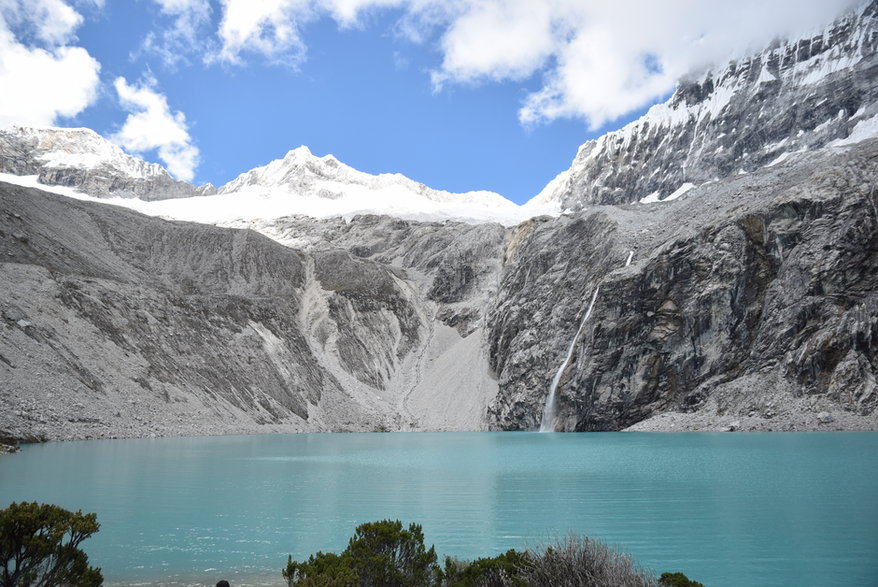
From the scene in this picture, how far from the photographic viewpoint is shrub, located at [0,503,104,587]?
28.4ft

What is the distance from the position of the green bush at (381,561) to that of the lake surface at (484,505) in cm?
417

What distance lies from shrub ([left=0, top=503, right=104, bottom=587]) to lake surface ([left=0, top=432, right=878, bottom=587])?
394cm

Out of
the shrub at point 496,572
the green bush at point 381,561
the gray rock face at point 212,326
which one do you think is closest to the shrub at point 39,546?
the green bush at point 381,561

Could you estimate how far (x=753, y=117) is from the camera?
148250mm

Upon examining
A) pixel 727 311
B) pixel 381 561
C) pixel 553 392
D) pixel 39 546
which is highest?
pixel 727 311

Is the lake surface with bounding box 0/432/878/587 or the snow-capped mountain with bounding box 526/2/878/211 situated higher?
the snow-capped mountain with bounding box 526/2/878/211

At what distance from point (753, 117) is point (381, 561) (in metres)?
164

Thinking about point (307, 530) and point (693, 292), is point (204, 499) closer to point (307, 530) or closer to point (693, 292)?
point (307, 530)

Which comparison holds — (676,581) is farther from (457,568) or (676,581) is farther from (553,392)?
(553,392)

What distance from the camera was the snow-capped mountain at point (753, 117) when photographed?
126m

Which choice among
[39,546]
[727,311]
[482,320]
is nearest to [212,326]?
[482,320]

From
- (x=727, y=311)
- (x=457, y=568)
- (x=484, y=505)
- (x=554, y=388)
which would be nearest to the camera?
(x=457, y=568)

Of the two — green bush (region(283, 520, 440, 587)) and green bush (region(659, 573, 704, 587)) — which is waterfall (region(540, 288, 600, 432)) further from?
green bush (region(659, 573, 704, 587))

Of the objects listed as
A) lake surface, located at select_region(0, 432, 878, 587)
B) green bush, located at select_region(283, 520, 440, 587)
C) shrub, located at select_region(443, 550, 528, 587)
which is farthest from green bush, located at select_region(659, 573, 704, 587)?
lake surface, located at select_region(0, 432, 878, 587)
